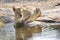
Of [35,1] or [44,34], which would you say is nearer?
[44,34]

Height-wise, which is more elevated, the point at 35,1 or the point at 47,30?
the point at 35,1

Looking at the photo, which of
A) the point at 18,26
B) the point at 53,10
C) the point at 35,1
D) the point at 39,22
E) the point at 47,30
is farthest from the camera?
the point at 35,1

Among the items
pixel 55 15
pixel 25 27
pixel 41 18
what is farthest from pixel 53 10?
pixel 25 27

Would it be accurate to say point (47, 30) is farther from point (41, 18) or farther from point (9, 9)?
point (9, 9)

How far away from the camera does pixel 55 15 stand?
2359 millimetres

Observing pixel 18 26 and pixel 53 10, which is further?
pixel 53 10

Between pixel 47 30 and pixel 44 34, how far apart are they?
10cm

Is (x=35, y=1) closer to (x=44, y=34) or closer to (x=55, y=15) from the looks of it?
(x=55, y=15)

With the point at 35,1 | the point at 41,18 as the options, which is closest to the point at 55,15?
the point at 41,18

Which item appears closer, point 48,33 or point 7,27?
point 48,33

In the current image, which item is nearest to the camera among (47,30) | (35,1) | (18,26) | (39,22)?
(18,26)

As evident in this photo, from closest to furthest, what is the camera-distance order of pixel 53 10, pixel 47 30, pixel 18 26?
pixel 18 26
pixel 47 30
pixel 53 10

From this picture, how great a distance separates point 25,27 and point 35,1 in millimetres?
1450

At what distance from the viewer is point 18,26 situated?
1.76 metres
